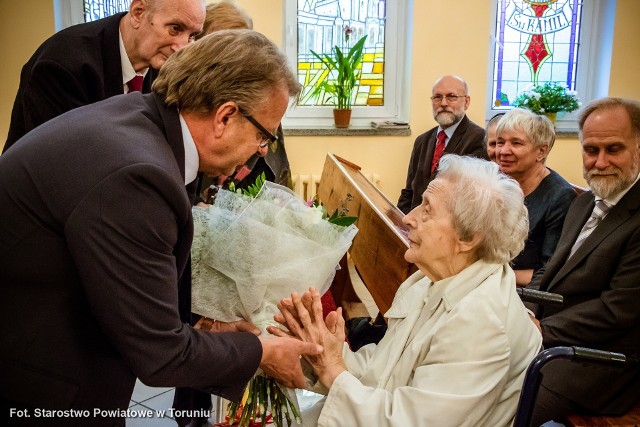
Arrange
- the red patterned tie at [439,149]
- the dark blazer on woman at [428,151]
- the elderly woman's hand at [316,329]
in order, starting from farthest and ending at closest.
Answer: the red patterned tie at [439,149]
the dark blazer on woman at [428,151]
the elderly woman's hand at [316,329]

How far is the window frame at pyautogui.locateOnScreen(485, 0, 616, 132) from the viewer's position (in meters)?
5.89

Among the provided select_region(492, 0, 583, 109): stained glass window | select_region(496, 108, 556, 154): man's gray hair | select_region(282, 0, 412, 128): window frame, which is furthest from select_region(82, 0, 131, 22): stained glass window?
select_region(496, 108, 556, 154): man's gray hair

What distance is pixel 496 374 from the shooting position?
1525 millimetres

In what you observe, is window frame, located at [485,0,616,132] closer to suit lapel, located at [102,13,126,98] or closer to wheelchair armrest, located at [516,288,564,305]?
wheelchair armrest, located at [516,288,564,305]

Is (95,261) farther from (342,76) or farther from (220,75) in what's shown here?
(342,76)

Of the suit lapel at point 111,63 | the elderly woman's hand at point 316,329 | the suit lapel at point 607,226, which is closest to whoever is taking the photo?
the elderly woman's hand at point 316,329

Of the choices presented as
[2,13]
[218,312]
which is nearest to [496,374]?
[218,312]

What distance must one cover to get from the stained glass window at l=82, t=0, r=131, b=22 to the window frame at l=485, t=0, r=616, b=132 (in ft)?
11.7

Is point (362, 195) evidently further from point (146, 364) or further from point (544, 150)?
point (146, 364)

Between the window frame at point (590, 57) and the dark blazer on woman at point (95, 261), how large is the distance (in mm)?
5196

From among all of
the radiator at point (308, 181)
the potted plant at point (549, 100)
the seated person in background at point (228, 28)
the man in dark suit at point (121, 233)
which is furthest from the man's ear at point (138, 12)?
the potted plant at point (549, 100)

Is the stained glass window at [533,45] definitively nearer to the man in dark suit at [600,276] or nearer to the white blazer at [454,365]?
the man in dark suit at [600,276]

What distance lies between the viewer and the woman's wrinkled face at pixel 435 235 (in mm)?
1754

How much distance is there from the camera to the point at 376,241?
2.45 meters
